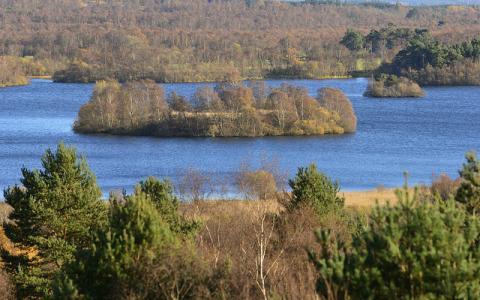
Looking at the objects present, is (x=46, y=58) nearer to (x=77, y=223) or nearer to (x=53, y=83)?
(x=53, y=83)

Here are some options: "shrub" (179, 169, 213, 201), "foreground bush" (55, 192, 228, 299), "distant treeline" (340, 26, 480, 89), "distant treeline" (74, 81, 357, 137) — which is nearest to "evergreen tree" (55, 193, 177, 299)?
"foreground bush" (55, 192, 228, 299)

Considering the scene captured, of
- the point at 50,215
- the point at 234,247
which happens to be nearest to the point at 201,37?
the point at 234,247

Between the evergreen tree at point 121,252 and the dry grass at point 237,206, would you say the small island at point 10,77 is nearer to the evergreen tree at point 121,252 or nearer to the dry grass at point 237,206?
the dry grass at point 237,206

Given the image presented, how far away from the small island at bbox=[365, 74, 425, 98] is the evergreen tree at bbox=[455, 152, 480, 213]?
55.6 meters

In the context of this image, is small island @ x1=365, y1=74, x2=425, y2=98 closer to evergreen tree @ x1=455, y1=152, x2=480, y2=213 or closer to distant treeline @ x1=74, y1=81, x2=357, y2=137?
distant treeline @ x1=74, y1=81, x2=357, y2=137

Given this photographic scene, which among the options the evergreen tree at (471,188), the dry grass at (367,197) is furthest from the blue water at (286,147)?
the evergreen tree at (471,188)

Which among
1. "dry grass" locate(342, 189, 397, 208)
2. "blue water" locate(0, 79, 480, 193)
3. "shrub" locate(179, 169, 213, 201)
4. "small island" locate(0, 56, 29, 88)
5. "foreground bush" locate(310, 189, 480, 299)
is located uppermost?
"foreground bush" locate(310, 189, 480, 299)

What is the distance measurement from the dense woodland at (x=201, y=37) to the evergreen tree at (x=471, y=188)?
71.2 meters

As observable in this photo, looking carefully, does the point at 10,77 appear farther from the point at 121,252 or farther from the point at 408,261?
the point at 408,261

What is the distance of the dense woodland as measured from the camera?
8781 cm

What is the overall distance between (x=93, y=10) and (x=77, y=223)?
148955mm

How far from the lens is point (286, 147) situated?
137 ft

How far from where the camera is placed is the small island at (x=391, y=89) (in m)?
64.3

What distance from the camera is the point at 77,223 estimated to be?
45.3ft
